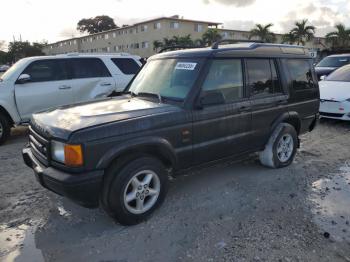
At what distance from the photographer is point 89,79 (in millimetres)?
7902

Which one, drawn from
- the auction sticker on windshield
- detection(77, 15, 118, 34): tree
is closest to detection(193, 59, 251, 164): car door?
the auction sticker on windshield

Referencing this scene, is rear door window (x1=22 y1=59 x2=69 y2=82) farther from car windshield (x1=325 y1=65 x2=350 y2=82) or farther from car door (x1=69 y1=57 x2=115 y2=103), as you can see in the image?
car windshield (x1=325 y1=65 x2=350 y2=82)

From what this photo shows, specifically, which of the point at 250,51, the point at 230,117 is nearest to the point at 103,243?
the point at 230,117

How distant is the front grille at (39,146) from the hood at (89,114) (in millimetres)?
86

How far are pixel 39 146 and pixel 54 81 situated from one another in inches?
165

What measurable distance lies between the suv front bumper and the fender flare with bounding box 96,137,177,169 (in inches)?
5.4

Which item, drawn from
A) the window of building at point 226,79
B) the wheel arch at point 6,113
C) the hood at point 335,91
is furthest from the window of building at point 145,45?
the window of building at point 226,79

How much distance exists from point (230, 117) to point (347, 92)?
540 centimetres

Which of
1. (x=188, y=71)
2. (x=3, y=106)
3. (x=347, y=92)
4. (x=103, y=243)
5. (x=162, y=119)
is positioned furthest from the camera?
(x=347, y=92)

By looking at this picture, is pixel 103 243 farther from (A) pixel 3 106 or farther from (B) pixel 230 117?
(A) pixel 3 106

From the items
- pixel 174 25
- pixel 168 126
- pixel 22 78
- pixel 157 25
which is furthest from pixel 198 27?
pixel 168 126

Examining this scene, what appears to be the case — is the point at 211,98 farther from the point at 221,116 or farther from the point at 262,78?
the point at 262,78

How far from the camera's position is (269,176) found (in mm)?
5039

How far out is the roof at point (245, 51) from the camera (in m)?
4.22
